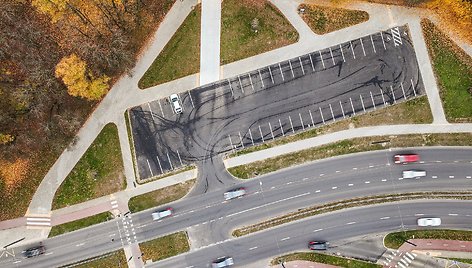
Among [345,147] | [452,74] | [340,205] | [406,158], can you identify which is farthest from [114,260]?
[452,74]

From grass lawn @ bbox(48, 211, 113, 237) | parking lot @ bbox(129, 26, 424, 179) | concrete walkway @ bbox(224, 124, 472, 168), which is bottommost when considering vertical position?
grass lawn @ bbox(48, 211, 113, 237)

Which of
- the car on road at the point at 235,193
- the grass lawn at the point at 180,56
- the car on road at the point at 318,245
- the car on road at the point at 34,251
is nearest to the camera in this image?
the car on road at the point at 318,245

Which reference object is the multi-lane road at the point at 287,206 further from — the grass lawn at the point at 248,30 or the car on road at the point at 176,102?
the grass lawn at the point at 248,30

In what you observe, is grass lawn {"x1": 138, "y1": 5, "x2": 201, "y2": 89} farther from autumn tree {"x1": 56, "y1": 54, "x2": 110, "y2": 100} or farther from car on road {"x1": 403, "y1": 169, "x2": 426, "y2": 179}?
car on road {"x1": 403, "y1": 169, "x2": 426, "y2": 179}

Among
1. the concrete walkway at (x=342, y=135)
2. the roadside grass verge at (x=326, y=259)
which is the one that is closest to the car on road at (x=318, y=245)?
the roadside grass verge at (x=326, y=259)

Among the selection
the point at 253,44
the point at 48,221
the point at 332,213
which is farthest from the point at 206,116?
the point at 48,221

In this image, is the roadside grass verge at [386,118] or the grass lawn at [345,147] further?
the roadside grass verge at [386,118]

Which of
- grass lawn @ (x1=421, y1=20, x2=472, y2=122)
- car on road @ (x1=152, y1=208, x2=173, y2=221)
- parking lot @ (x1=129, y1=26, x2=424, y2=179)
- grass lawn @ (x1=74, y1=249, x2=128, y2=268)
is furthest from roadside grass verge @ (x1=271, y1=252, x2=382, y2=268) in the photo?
grass lawn @ (x1=421, y1=20, x2=472, y2=122)
